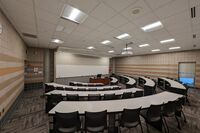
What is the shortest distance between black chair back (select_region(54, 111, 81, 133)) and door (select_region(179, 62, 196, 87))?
1019 centimetres

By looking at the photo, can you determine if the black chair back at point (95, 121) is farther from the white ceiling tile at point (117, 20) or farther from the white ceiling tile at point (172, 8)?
the white ceiling tile at point (172, 8)

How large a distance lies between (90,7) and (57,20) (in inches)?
54.5

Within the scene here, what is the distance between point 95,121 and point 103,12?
276 centimetres

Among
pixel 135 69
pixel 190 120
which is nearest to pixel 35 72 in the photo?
pixel 190 120

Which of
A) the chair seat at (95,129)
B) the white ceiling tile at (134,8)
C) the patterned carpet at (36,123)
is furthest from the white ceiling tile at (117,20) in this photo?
the patterned carpet at (36,123)

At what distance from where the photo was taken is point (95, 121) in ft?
6.56

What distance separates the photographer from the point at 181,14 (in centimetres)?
271

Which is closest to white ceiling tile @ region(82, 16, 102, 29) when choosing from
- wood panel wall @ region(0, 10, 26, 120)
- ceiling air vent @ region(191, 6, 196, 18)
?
wood panel wall @ region(0, 10, 26, 120)

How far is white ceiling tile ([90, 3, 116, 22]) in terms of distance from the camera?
2457mm

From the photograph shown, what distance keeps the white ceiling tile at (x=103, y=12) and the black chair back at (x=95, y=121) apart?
251 cm

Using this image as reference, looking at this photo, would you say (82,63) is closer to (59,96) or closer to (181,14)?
(59,96)

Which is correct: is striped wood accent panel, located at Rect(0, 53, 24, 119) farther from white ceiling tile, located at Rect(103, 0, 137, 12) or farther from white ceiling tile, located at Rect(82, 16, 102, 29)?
white ceiling tile, located at Rect(103, 0, 137, 12)

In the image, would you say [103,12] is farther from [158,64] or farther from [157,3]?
[158,64]

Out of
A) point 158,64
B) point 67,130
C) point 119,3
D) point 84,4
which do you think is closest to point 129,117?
point 67,130
